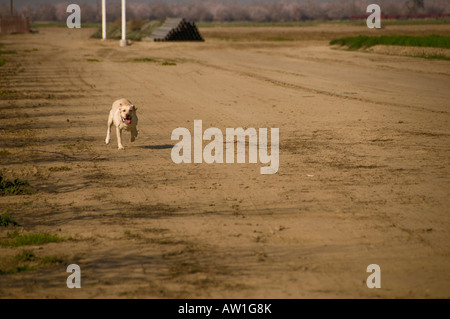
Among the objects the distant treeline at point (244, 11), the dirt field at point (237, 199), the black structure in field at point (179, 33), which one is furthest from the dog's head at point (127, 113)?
the distant treeline at point (244, 11)

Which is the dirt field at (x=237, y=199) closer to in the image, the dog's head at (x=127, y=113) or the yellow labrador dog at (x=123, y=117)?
the yellow labrador dog at (x=123, y=117)

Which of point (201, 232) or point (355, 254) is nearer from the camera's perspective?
point (355, 254)

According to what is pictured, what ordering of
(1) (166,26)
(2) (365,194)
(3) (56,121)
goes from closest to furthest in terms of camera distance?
(2) (365,194) → (3) (56,121) → (1) (166,26)

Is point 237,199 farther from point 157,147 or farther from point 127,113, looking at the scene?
point 157,147

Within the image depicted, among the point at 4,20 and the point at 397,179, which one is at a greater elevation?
the point at 4,20

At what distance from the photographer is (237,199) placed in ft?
30.6

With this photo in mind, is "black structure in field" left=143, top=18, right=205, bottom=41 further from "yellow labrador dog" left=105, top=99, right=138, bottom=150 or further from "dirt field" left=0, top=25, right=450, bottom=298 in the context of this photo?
"yellow labrador dog" left=105, top=99, right=138, bottom=150

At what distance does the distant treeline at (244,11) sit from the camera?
128225mm

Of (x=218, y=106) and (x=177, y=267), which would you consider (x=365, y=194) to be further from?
(x=218, y=106)

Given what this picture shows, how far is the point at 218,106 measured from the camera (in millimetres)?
18531

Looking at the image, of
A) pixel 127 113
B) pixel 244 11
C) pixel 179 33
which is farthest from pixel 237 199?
pixel 244 11

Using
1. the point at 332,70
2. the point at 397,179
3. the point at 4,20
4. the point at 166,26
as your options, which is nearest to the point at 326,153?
the point at 397,179

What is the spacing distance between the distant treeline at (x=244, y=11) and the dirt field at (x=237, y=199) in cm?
11134

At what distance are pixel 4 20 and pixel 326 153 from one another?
67.1 m
